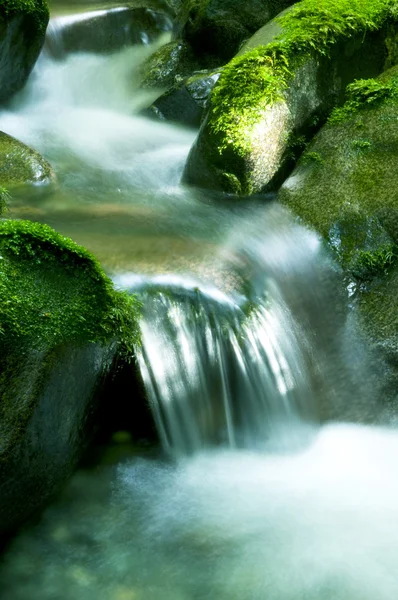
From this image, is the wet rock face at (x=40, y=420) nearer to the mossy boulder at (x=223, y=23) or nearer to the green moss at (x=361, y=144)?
the green moss at (x=361, y=144)

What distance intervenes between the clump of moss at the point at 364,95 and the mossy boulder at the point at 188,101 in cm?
239

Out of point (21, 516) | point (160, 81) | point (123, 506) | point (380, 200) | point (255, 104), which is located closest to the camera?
point (21, 516)

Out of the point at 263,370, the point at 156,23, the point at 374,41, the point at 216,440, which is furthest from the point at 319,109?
the point at 156,23

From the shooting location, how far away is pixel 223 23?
898 cm

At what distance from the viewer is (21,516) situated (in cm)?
319

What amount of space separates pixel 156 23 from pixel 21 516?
9.22 meters

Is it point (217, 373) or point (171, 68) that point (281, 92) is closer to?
point (217, 373)

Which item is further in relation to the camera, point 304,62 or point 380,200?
point 304,62

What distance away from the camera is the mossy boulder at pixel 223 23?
8.98 m

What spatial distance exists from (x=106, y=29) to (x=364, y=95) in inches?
224

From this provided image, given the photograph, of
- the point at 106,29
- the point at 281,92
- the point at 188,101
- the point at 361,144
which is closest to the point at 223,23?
the point at 188,101

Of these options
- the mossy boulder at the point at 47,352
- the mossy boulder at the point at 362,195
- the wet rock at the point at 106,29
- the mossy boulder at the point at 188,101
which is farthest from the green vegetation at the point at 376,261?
the wet rock at the point at 106,29

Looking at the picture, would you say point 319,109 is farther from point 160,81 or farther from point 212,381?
point 160,81

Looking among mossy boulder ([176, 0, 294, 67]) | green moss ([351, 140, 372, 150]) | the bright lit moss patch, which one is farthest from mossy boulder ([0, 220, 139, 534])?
mossy boulder ([176, 0, 294, 67])
